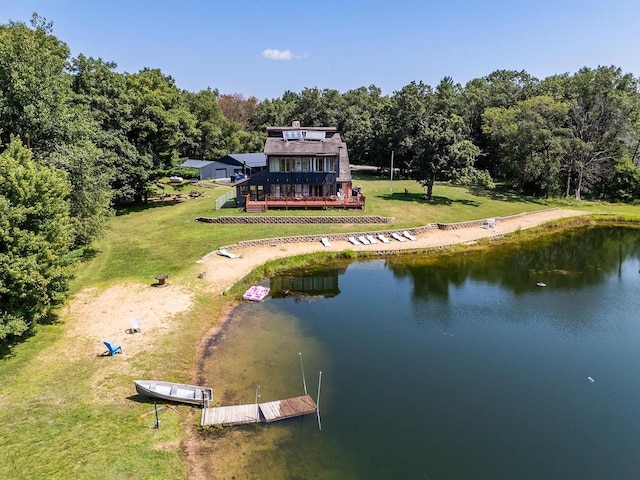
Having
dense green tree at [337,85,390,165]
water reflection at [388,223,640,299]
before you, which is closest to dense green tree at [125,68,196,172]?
water reflection at [388,223,640,299]

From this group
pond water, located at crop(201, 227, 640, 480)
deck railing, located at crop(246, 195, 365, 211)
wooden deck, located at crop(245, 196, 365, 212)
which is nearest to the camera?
pond water, located at crop(201, 227, 640, 480)

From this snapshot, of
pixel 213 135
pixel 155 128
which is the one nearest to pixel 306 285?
pixel 155 128

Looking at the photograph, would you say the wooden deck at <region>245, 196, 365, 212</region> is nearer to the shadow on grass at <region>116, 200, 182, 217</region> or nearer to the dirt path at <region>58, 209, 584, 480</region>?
the dirt path at <region>58, 209, 584, 480</region>

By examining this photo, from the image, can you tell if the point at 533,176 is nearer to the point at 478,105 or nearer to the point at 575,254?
the point at 575,254

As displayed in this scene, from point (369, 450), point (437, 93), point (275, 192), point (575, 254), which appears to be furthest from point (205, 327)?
point (437, 93)

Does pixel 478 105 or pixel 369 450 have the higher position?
pixel 478 105
